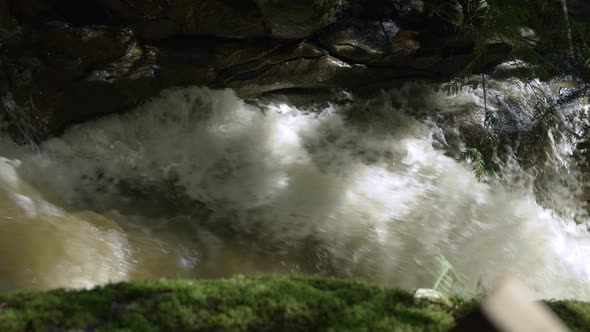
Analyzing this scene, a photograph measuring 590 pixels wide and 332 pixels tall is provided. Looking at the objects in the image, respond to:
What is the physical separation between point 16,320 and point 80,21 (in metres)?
2.72

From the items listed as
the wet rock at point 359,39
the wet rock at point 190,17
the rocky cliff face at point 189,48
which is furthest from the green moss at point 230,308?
the wet rock at point 359,39

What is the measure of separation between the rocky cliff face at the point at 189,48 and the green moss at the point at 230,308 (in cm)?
241

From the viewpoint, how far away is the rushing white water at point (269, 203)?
10.8 feet

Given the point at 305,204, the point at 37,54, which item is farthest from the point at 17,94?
the point at 305,204

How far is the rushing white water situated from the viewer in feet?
10.8

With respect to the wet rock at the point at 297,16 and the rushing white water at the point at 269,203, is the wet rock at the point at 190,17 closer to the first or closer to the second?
the wet rock at the point at 297,16


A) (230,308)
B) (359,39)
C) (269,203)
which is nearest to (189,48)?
(269,203)

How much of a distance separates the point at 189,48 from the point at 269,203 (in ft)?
4.78

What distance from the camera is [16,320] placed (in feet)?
5.44

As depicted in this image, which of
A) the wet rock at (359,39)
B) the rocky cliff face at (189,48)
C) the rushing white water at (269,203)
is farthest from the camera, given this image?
the wet rock at (359,39)

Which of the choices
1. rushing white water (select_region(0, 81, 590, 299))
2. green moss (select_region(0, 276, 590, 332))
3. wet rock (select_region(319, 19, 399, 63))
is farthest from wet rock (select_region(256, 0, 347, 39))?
green moss (select_region(0, 276, 590, 332))

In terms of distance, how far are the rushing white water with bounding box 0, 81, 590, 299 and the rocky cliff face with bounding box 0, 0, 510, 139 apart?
9.7 inches

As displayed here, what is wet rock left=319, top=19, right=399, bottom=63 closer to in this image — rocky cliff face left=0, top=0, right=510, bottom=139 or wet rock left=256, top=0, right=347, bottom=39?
rocky cliff face left=0, top=0, right=510, bottom=139

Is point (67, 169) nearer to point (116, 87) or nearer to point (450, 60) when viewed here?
point (116, 87)
